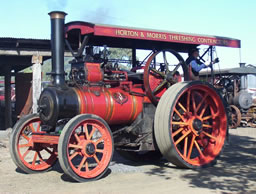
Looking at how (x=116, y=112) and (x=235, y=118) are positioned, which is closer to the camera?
(x=116, y=112)

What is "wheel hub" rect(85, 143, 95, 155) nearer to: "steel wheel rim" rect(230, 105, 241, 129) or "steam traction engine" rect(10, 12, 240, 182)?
"steam traction engine" rect(10, 12, 240, 182)

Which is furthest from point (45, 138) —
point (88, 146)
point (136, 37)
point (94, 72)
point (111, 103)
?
point (136, 37)

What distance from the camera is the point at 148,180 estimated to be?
5.00m

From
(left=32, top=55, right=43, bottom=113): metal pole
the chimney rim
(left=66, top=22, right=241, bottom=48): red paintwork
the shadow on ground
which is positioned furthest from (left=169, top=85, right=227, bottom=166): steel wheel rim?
(left=32, top=55, right=43, bottom=113): metal pole

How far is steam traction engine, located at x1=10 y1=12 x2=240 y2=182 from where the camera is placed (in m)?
5.19

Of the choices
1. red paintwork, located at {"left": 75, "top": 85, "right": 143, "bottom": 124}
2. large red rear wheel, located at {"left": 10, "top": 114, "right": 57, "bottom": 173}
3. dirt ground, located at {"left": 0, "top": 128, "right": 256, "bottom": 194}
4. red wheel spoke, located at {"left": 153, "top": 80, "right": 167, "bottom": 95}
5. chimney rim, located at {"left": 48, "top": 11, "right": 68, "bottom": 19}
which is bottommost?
dirt ground, located at {"left": 0, "top": 128, "right": 256, "bottom": 194}

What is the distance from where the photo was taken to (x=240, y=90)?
46.4 feet

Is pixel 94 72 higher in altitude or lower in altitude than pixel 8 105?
higher

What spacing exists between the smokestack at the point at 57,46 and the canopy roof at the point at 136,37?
0.67 ft

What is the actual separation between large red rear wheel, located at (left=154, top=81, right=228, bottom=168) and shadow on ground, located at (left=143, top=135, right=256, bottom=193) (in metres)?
0.21

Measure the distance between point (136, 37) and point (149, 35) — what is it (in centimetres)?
26

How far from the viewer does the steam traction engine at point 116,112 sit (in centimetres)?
519

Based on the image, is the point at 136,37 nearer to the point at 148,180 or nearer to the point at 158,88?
the point at 158,88

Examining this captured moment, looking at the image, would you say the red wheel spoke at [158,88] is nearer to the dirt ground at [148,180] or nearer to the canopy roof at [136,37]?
the canopy roof at [136,37]
